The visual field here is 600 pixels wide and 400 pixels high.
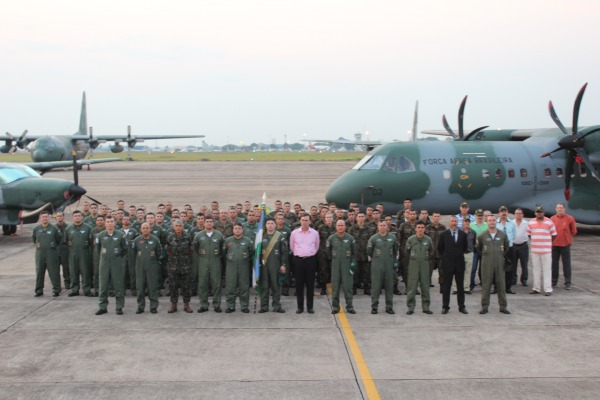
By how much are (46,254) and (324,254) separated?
500 cm

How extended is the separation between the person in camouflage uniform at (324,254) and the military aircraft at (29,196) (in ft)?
28.9

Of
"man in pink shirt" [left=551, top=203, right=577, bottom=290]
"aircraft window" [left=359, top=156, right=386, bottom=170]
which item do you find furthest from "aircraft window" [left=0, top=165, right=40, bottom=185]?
"man in pink shirt" [left=551, top=203, right=577, bottom=290]

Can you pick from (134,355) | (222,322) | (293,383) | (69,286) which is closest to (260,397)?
(293,383)

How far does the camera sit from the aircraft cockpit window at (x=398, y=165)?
16406 mm

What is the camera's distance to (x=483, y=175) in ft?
55.7

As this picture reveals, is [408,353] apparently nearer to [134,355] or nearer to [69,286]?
[134,355]

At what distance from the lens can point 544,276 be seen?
10.5m

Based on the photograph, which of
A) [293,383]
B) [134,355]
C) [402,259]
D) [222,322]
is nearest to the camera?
[293,383]

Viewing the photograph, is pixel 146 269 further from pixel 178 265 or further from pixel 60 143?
pixel 60 143

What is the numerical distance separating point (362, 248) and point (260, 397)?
15.7 feet

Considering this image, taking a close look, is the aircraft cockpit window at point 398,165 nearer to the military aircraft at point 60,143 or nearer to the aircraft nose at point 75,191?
the aircraft nose at point 75,191

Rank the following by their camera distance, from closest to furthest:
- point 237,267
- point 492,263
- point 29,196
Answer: point 492,263 → point 237,267 → point 29,196

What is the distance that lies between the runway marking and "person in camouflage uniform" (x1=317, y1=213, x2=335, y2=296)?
1228mm

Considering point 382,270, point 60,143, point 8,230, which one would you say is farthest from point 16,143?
point 382,270
